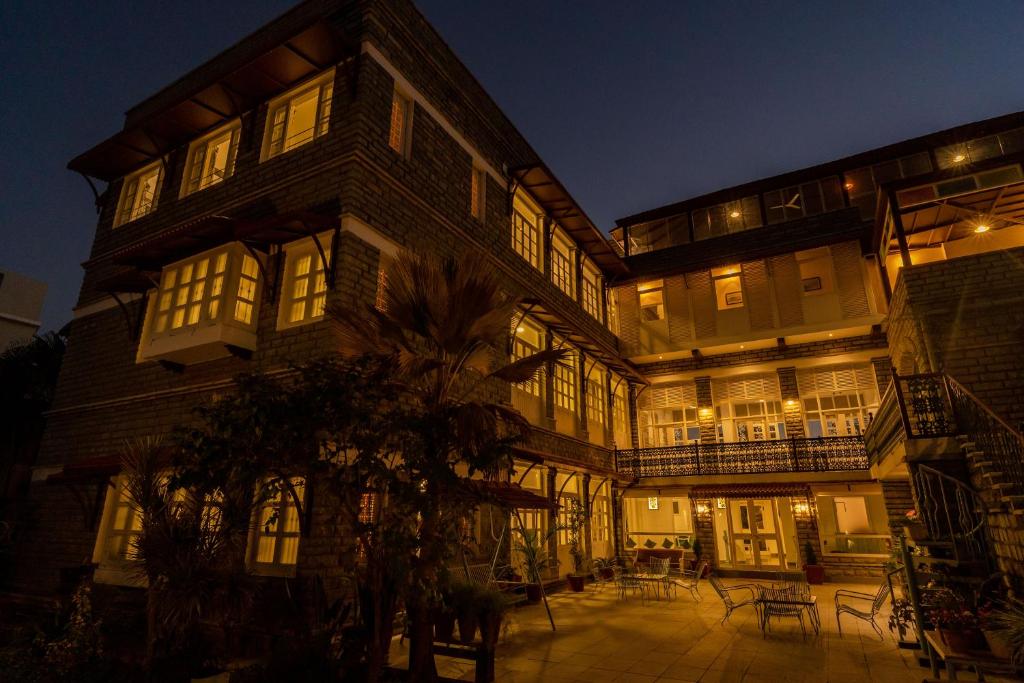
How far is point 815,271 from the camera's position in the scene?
15984 millimetres

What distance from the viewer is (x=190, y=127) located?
1086cm

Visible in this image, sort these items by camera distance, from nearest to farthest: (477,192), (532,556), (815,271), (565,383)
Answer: (532,556) → (477,192) → (565,383) → (815,271)

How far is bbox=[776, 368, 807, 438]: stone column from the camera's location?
50.7 ft

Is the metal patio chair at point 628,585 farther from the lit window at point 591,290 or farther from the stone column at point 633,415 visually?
the lit window at point 591,290

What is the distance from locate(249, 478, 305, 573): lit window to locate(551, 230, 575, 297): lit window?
29.7 ft

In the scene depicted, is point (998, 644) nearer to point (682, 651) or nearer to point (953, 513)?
point (953, 513)

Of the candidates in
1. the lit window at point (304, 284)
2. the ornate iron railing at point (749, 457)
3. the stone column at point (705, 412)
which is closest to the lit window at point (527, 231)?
the lit window at point (304, 284)

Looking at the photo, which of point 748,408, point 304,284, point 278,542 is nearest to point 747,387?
point 748,408

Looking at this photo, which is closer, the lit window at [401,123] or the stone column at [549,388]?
the lit window at [401,123]

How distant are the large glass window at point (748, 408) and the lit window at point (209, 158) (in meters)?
14.1

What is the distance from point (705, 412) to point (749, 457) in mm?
2018

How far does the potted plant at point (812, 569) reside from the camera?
44.9ft

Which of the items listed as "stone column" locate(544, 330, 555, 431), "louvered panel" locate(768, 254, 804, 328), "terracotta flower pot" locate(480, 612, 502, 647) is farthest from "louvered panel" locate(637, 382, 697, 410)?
"terracotta flower pot" locate(480, 612, 502, 647)

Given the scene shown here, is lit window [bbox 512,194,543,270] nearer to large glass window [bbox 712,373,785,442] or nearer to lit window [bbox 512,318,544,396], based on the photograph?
lit window [bbox 512,318,544,396]
